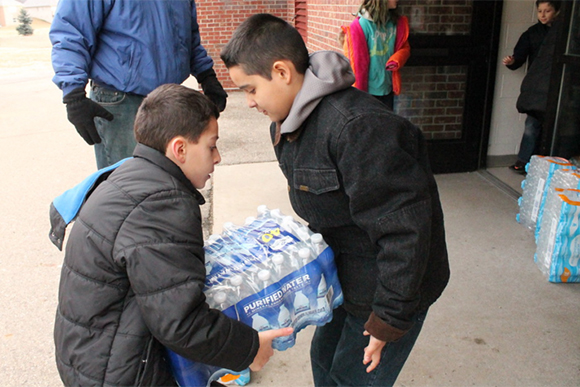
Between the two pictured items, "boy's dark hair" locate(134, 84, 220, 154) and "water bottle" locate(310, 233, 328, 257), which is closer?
"boy's dark hair" locate(134, 84, 220, 154)

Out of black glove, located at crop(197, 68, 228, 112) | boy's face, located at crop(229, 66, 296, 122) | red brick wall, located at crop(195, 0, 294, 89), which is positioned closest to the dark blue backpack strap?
boy's face, located at crop(229, 66, 296, 122)

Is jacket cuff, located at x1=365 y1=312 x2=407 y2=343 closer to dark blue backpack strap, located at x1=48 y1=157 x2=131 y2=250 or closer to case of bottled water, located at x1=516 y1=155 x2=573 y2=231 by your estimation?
dark blue backpack strap, located at x1=48 y1=157 x2=131 y2=250

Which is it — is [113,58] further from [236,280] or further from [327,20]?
[327,20]

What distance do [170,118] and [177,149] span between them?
0.30 ft

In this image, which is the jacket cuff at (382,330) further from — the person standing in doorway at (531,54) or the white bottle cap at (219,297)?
the person standing in doorway at (531,54)

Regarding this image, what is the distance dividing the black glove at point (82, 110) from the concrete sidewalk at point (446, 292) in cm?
135

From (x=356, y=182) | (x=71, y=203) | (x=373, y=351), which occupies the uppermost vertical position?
(x=356, y=182)

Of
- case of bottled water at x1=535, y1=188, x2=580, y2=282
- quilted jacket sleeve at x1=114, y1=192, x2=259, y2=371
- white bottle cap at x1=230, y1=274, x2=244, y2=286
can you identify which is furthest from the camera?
case of bottled water at x1=535, y1=188, x2=580, y2=282

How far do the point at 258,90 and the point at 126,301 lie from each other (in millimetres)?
722

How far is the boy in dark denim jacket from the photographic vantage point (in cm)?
152

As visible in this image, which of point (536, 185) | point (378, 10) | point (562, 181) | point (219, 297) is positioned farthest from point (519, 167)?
point (219, 297)

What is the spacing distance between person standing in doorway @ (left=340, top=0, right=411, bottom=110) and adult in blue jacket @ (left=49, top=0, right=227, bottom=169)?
6.53 ft

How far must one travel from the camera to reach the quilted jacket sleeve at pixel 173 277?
140 cm

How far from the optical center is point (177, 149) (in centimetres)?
160
